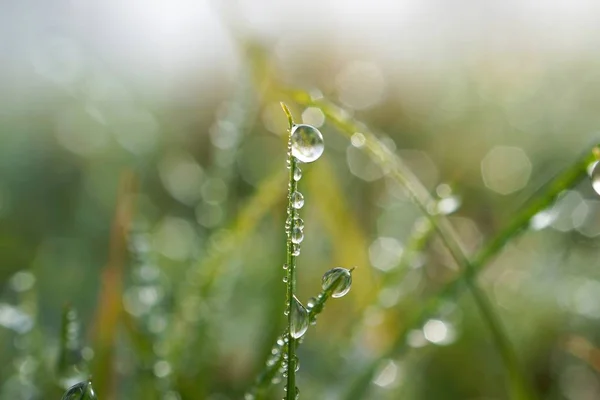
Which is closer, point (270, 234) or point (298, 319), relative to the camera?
point (298, 319)

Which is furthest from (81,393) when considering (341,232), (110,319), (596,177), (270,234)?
(270,234)

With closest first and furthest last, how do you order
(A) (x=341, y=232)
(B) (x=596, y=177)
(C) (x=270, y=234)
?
(B) (x=596, y=177) < (A) (x=341, y=232) < (C) (x=270, y=234)

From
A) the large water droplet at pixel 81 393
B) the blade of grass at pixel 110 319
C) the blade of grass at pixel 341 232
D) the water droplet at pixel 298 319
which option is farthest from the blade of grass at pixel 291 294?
the blade of grass at pixel 341 232

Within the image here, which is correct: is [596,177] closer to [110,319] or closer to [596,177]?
[596,177]

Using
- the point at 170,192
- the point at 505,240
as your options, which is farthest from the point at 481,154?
the point at 505,240

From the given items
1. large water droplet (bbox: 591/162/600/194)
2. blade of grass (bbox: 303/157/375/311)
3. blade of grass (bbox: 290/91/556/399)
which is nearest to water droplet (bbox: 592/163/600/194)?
large water droplet (bbox: 591/162/600/194)

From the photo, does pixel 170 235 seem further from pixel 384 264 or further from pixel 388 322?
pixel 388 322

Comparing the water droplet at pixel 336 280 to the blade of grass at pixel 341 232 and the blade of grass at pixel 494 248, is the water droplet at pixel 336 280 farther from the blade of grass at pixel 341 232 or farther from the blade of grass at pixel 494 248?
the blade of grass at pixel 341 232
